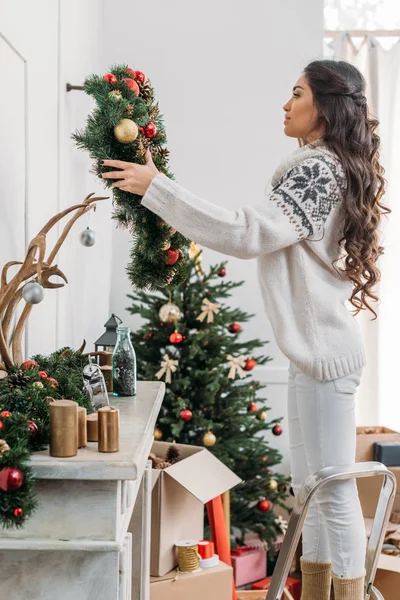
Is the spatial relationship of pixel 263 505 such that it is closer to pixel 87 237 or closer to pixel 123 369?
pixel 123 369

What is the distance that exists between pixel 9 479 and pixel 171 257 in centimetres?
87

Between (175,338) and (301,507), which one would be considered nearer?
(301,507)

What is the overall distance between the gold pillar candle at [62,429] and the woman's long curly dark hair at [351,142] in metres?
0.95

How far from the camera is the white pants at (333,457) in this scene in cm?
174

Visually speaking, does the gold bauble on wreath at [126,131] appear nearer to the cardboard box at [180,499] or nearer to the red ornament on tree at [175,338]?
the cardboard box at [180,499]

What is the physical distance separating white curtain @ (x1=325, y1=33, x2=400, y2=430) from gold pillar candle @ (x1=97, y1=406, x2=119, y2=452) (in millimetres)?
2534

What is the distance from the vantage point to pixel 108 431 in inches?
47.0

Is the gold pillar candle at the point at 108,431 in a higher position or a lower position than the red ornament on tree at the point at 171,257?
lower

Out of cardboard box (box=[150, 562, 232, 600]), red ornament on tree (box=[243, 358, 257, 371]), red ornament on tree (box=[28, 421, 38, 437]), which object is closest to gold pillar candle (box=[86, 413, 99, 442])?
red ornament on tree (box=[28, 421, 38, 437])

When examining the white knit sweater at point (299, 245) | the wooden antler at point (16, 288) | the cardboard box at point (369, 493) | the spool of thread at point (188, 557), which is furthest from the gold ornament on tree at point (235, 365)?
the wooden antler at point (16, 288)

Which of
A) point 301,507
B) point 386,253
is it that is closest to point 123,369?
point 301,507

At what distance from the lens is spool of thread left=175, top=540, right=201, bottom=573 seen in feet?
6.93

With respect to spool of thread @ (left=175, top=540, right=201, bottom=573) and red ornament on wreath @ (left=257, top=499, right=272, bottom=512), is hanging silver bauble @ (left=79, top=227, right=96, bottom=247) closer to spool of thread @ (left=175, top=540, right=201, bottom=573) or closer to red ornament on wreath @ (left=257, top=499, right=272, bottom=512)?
spool of thread @ (left=175, top=540, right=201, bottom=573)

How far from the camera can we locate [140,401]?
5.65 ft
